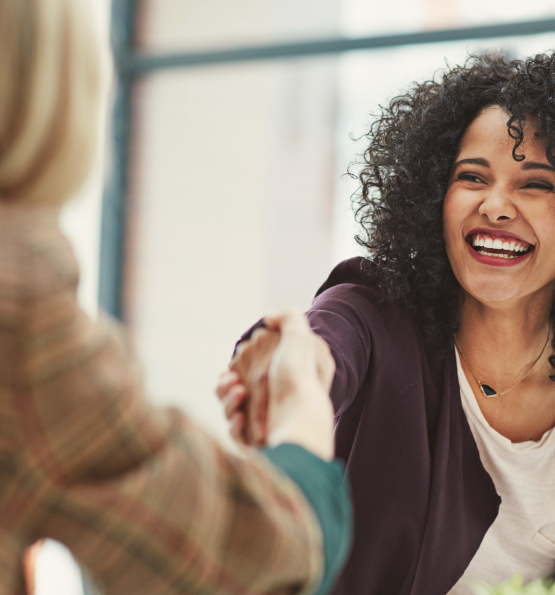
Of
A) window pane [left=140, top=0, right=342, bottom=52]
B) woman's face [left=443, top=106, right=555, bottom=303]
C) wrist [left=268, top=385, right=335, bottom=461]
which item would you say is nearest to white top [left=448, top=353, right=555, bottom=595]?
woman's face [left=443, top=106, right=555, bottom=303]

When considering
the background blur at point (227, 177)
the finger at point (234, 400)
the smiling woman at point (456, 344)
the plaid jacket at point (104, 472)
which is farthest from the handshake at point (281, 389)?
the background blur at point (227, 177)

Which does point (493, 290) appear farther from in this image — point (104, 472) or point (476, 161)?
point (104, 472)

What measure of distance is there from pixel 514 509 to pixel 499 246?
56 centimetres

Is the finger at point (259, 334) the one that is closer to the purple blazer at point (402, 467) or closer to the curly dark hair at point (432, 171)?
the purple blazer at point (402, 467)

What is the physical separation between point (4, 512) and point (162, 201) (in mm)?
3313

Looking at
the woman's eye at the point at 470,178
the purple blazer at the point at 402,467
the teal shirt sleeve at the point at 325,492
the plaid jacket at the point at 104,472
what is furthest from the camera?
the woman's eye at the point at 470,178

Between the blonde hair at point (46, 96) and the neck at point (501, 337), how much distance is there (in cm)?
114

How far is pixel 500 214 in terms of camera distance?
142 cm

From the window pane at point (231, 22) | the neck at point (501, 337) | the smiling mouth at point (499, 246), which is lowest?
the neck at point (501, 337)

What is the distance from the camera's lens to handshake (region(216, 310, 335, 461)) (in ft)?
2.48

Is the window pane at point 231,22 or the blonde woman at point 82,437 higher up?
the window pane at point 231,22

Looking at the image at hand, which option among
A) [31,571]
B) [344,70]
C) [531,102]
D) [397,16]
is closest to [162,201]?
[344,70]

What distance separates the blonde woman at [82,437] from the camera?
55 cm

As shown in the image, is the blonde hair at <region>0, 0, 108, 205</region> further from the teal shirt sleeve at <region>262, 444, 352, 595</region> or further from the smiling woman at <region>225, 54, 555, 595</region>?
the smiling woman at <region>225, 54, 555, 595</region>
